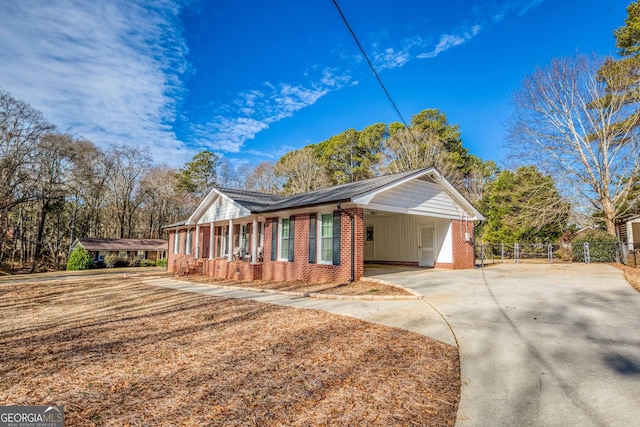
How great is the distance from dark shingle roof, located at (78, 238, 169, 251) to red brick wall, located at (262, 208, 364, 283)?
2471 cm

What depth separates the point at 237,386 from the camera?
3240mm

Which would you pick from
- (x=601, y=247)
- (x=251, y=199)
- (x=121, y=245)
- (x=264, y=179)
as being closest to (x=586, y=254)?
(x=601, y=247)

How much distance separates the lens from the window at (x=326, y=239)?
11161 millimetres

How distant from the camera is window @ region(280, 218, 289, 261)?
13.1 m

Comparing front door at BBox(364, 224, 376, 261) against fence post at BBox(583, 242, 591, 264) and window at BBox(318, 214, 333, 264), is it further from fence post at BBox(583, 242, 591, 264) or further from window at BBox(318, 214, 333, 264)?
fence post at BBox(583, 242, 591, 264)

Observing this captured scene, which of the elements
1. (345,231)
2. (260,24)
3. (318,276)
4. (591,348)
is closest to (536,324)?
(591,348)

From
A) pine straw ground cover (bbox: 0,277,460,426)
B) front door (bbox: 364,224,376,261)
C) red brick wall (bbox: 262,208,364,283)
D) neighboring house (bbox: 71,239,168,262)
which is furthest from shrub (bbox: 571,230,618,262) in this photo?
neighboring house (bbox: 71,239,168,262)

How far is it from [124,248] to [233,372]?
37185mm

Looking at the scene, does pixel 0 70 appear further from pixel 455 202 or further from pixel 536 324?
pixel 536 324

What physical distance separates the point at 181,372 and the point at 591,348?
16.6 ft

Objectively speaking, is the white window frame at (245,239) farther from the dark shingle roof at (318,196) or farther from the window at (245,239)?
the dark shingle roof at (318,196)

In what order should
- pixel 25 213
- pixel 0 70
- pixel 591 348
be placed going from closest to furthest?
pixel 591 348 → pixel 0 70 → pixel 25 213
